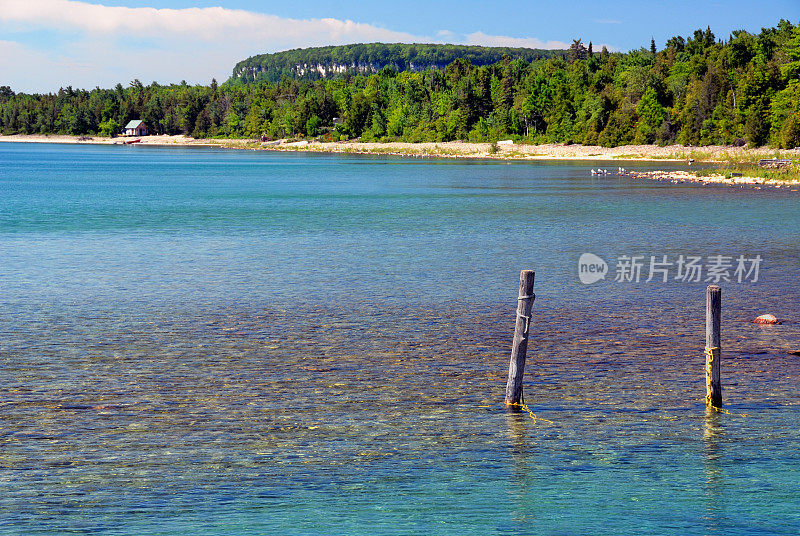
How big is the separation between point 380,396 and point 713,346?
20.4 ft

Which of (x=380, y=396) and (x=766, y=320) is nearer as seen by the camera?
(x=380, y=396)

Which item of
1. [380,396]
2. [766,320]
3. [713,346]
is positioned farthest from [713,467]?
[766,320]

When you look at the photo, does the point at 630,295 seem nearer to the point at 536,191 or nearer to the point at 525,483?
the point at 525,483

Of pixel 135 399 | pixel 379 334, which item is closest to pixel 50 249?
pixel 379 334

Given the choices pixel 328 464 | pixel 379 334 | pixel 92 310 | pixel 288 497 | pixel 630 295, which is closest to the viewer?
pixel 288 497

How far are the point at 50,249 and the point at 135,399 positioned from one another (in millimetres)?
27067

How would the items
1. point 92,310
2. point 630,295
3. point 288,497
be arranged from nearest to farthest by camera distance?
point 288,497, point 92,310, point 630,295

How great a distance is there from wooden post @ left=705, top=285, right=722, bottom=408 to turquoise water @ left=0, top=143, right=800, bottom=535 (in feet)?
1.79

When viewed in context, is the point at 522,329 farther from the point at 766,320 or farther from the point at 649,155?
the point at 649,155

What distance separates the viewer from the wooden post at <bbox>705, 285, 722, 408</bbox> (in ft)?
51.1

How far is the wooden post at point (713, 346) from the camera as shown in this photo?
51.1ft

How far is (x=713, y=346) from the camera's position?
51.2 feet

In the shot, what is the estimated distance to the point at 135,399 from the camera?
647 inches

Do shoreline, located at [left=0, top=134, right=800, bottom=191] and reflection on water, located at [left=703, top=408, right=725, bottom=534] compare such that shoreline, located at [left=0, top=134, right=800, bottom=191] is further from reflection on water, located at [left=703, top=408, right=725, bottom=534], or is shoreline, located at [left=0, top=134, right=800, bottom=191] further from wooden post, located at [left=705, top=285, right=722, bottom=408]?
reflection on water, located at [left=703, top=408, right=725, bottom=534]
